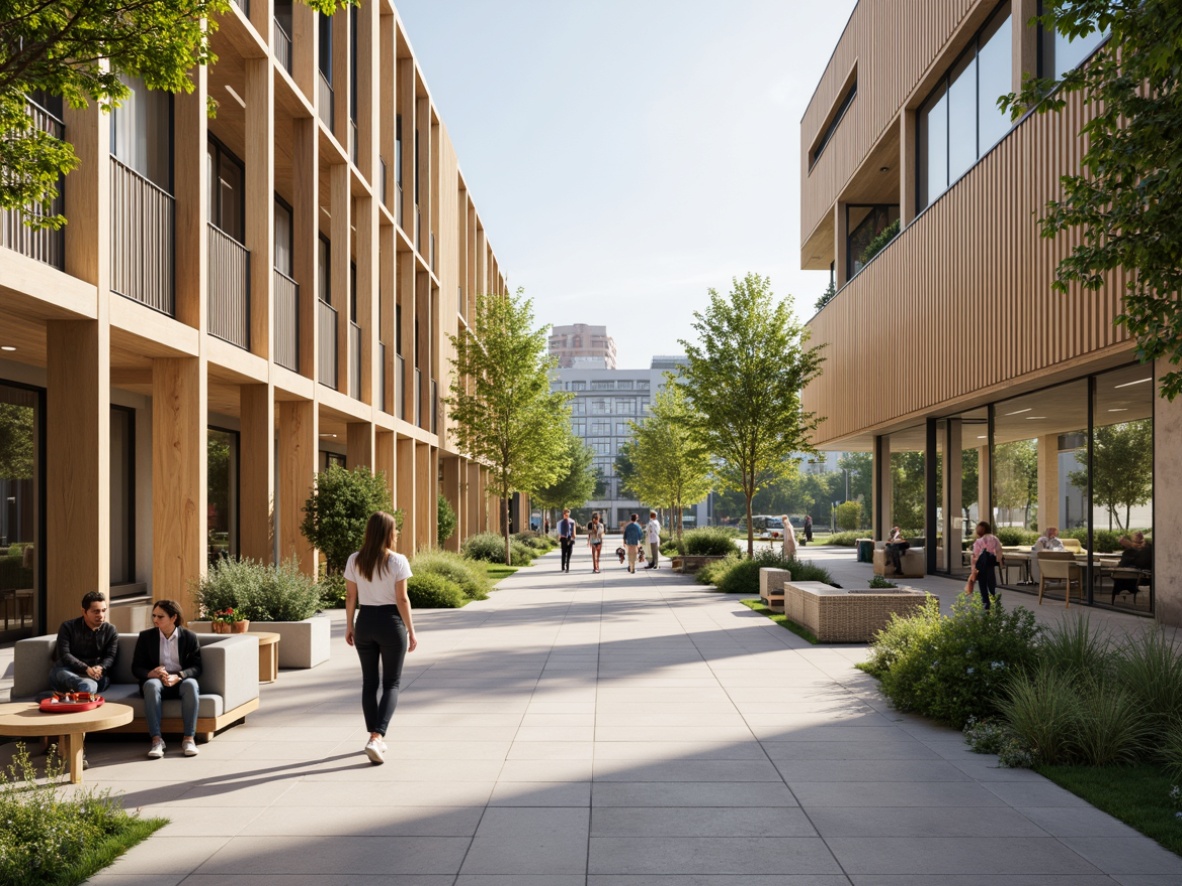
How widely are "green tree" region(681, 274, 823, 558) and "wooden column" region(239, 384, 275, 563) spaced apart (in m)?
13.7

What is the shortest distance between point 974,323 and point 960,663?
1346cm

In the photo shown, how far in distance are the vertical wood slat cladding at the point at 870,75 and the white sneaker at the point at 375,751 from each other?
19.7 m

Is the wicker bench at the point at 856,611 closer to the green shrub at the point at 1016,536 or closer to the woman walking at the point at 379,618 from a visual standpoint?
the woman walking at the point at 379,618

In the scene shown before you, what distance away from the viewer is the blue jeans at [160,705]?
770 cm

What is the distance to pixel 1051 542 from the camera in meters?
20.0

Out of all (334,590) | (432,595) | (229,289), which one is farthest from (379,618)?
(432,595)

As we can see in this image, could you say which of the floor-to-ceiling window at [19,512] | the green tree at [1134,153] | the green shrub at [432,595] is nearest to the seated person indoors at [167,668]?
the floor-to-ceiling window at [19,512]

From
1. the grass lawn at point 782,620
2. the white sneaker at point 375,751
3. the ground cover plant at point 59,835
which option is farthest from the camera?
the grass lawn at point 782,620

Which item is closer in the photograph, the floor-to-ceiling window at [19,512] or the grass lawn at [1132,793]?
the grass lawn at [1132,793]

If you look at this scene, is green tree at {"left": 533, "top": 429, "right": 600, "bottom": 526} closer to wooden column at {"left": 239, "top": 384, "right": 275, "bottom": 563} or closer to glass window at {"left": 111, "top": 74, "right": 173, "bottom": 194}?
wooden column at {"left": 239, "top": 384, "right": 275, "bottom": 563}

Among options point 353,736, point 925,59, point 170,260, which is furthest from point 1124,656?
point 925,59

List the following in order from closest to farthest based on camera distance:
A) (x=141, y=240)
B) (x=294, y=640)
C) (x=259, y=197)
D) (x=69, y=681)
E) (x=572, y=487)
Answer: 1. (x=69, y=681)
2. (x=141, y=240)
3. (x=294, y=640)
4. (x=259, y=197)
5. (x=572, y=487)

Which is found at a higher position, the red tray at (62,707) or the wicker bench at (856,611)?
the red tray at (62,707)

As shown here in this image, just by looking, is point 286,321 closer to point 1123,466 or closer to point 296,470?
point 296,470
